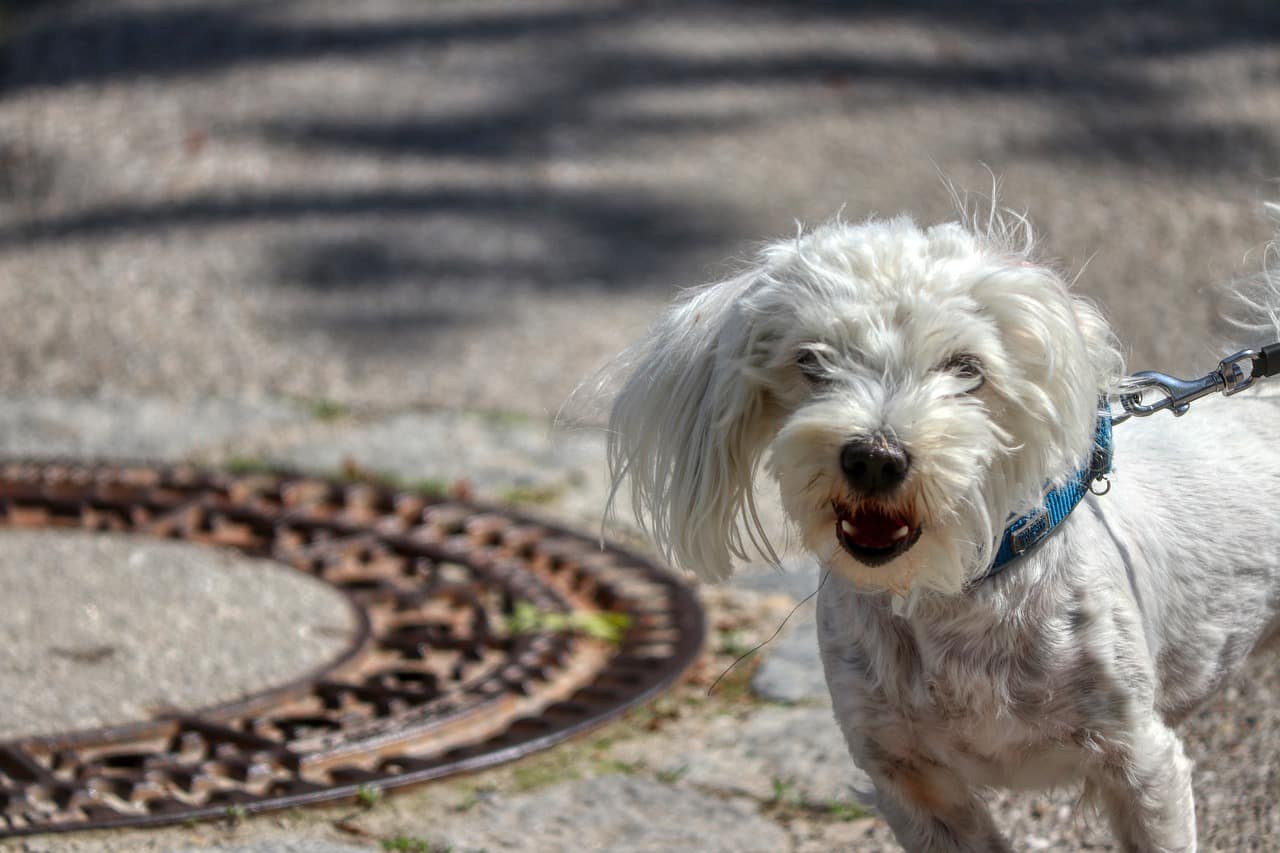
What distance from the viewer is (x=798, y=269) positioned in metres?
2.37

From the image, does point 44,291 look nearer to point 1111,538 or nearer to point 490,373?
point 490,373

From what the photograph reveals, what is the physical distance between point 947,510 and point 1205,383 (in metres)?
0.76

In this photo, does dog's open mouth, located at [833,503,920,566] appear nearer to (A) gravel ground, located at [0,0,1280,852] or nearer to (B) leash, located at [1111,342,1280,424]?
(B) leash, located at [1111,342,1280,424]

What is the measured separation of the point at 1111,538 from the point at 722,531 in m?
0.61

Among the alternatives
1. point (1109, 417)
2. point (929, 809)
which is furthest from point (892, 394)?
point (929, 809)

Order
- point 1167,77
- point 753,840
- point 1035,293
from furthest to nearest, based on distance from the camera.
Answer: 1. point 1167,77
2. point 753,840
3. point 1035,293

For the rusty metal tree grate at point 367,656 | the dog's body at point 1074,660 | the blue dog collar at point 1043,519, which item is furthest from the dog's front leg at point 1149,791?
the rusty metal tree grate at point 367,656

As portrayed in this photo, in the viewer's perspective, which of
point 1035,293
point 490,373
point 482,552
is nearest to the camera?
point 1035,293

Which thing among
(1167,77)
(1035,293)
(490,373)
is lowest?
(490,373)

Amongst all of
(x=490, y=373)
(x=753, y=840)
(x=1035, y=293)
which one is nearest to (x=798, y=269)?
(x=1035, y=293)

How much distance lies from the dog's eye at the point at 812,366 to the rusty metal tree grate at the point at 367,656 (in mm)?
1430

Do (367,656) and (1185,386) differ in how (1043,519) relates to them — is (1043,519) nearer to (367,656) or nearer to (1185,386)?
(1185,386)

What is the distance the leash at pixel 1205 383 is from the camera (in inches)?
104

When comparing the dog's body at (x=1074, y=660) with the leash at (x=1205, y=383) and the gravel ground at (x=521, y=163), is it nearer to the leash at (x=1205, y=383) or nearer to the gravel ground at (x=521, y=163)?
the leash at (x=1205, y=383)
